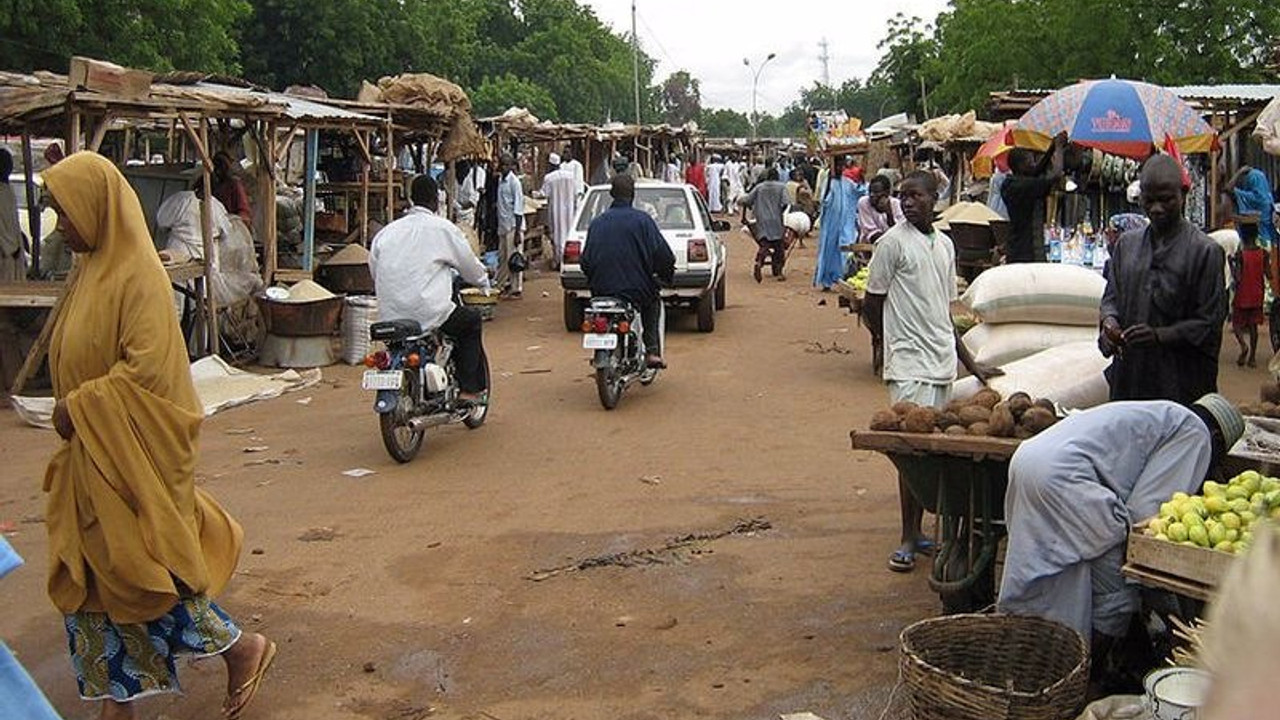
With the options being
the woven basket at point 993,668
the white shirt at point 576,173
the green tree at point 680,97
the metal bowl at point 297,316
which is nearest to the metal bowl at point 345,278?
the metal bowl at point 297,316

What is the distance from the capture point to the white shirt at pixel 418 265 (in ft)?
28.4

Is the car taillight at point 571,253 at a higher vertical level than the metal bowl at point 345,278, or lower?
higher

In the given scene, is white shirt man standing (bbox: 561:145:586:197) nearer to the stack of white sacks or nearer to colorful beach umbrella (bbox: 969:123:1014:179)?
colorful beach umbrella (bbox: 969:123:1014:179)

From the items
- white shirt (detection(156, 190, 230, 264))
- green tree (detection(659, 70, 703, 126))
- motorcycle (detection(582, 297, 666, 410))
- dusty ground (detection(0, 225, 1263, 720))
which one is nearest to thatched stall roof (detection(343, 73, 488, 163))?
white shirt (detection(156, 190, 230, 264))

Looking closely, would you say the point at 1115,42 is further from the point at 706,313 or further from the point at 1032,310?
the point at 1032,310

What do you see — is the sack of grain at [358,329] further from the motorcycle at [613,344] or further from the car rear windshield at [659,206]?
the motorcycle at [613,344]

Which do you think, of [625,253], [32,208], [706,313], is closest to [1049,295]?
[625,253]

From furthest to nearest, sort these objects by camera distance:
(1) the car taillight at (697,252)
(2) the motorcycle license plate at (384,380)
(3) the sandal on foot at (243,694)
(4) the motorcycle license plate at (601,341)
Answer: (1) the car taillight at (697,252) < (4) the motorcycle license plate at (601,341) < (2) the motorcycle license plate at (384,380) < (3) the sandal on foot at (243,694)

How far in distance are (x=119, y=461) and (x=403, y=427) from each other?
437 cm

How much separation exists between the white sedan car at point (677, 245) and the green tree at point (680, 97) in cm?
8596

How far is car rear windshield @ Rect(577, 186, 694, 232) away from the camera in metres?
15.0

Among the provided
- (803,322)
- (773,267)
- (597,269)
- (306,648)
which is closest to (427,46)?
(773,267)

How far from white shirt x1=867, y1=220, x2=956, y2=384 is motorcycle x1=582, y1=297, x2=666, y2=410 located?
3.83 m

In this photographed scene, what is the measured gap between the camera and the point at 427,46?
126 feet
